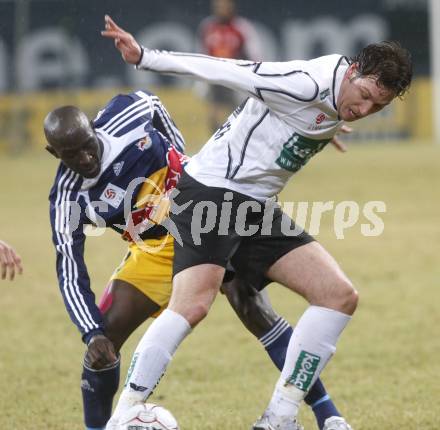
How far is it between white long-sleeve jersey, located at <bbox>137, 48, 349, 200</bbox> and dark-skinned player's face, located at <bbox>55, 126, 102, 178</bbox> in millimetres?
440

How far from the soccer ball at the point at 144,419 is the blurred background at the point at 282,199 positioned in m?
0.84

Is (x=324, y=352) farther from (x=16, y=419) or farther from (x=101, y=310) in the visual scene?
(x=16, y=419)

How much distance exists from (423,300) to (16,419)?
12.7 ft

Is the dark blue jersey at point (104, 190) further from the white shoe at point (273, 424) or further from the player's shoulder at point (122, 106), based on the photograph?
the white shoe at point (273, 424)

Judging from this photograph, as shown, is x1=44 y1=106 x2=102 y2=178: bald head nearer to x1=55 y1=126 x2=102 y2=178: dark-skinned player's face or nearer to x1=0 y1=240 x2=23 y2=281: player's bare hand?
x1=55 y1=126 x2=102 y2=178: dark-skinned player's face

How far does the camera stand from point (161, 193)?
5.23 m

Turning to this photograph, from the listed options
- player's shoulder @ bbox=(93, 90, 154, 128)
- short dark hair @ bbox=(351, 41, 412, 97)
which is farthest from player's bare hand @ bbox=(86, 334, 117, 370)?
short dark hair @ bbox=(351, 41, 412, 97)

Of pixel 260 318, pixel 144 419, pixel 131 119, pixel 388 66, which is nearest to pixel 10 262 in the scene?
pixel 144 419

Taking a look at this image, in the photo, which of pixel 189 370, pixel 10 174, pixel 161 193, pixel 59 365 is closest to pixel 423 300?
pixel 189 370

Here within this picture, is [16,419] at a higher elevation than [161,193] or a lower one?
lower

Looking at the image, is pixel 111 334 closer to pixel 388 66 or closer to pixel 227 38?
pixel 388 66

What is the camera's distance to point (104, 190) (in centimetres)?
511

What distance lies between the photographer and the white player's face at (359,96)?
4438 millimetres

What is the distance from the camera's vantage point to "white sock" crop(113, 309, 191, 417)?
4.46 meters
